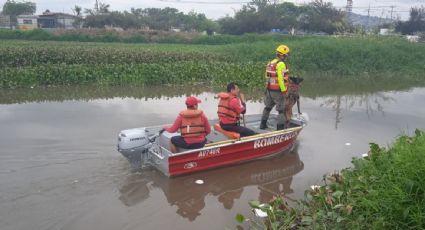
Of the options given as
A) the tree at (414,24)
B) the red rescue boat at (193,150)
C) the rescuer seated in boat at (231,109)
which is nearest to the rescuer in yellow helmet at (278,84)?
the red rescue boat at (193,150)

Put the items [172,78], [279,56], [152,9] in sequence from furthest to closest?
[152,9] → [172,78] → [279,56]

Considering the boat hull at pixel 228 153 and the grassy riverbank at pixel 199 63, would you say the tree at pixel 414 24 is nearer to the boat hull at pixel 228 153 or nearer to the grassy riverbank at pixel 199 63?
the grassy riverbank at pixel 199 63

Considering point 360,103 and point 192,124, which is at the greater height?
point 192,124

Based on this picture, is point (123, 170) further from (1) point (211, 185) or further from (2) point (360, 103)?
(2) point (360, 103)

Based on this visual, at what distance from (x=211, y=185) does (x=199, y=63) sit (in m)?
13.5

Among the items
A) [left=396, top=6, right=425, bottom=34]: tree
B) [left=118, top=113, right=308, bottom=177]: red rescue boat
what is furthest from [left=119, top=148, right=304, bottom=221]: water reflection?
[left=396, top=6, right=425, bottom=34]: tree

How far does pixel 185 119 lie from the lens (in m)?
7.21

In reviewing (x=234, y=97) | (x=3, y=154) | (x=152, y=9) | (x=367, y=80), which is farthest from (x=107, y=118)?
(x=152, y=9)

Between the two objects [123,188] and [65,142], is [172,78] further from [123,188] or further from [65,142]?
[123,188]

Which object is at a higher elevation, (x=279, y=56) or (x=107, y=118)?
(x=279, y=56)

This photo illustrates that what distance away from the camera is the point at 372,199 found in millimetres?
4664

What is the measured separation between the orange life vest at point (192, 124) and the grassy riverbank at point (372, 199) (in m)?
2.19

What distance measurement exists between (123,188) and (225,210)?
5.97ft

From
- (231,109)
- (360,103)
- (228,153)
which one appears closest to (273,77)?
(231,109)
